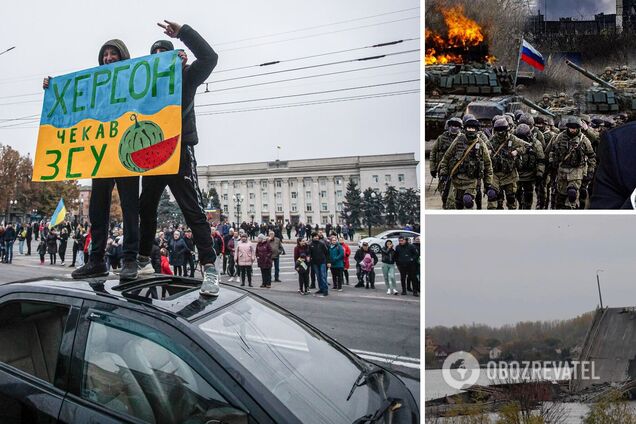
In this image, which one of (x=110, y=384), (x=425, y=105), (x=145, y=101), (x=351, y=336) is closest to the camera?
(x=110, y=384)

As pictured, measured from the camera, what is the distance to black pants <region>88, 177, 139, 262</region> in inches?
130

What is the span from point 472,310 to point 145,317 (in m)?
1.78

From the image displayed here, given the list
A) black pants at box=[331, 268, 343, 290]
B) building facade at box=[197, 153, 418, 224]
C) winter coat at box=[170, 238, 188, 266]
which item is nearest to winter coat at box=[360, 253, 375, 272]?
black pants at box=[331, 268, 343, 290]

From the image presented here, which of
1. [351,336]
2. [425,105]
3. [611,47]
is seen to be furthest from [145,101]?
[351,336]

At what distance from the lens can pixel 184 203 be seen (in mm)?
3270

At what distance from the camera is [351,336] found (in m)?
6.81

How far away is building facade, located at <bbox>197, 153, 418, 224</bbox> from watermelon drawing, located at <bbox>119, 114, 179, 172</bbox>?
15.4m

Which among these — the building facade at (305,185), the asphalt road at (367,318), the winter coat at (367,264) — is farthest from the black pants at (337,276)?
the building facade at (305,185)

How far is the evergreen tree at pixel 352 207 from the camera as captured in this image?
112 ft

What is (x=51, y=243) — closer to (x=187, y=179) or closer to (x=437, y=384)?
(x=187, y=179)

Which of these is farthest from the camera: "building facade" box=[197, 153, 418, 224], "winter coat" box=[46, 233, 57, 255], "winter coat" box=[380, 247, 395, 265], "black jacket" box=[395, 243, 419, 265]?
"building facade" box=[197, 153, 418, 224]

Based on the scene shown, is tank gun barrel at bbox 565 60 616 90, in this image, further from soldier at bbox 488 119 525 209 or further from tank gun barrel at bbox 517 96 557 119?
soldier at bbox 488 119 525 209

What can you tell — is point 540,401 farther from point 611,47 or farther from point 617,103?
point 611,47

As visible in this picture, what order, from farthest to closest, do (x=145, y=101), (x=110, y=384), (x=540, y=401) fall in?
(x=145, y=101) < (x=540, y=401) < (x=110, y=384)
